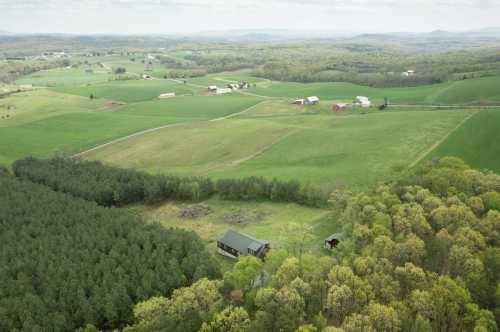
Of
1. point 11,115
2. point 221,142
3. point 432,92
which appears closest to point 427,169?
point 221,142

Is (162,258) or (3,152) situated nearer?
(162,258)

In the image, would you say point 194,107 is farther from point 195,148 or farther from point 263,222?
point 263,222

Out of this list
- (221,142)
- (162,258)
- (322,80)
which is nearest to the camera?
(162,258)

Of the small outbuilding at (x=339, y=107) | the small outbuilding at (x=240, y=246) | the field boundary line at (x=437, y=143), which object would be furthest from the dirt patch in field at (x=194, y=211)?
the small outbuilding at (x=339, y=107)

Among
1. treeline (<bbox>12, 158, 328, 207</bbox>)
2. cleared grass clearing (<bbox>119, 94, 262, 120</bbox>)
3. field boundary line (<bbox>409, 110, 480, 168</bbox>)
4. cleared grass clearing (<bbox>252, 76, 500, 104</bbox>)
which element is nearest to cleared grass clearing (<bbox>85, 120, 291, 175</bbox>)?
treeline (<bbox>12, 158, 328, 207</bbox>)

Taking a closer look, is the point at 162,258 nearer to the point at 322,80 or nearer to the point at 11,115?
the point at 11,115

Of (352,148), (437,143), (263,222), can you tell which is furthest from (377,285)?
(437,143)
